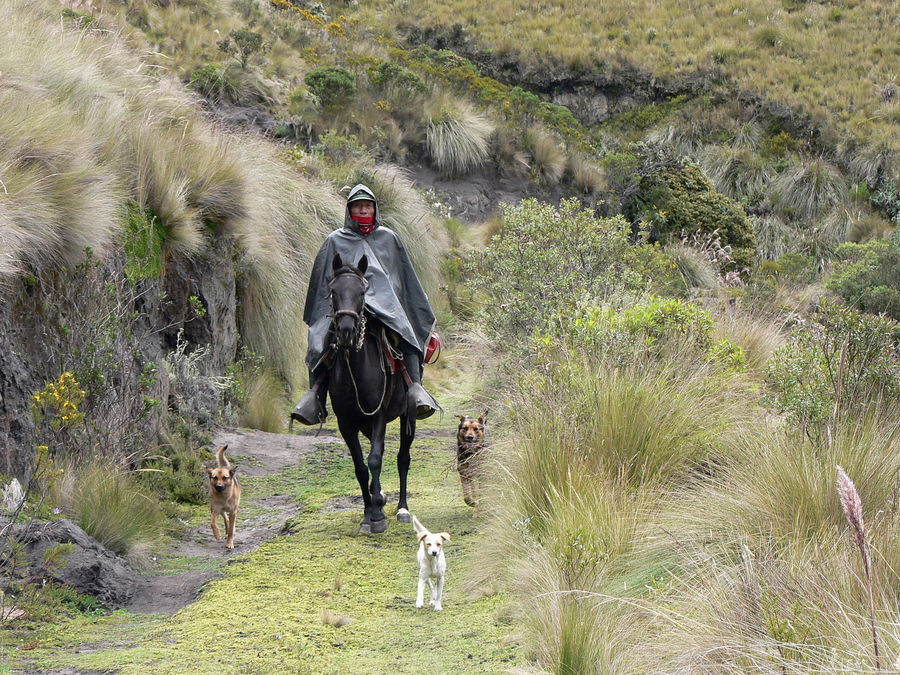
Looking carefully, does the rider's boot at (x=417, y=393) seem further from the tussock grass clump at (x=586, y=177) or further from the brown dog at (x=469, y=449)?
the tussock grass clump at (x=586, y=177)

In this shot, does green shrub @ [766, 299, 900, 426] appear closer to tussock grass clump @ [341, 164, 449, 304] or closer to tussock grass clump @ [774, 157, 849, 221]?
tussock grass clump @ [341, 164, 449, 304]

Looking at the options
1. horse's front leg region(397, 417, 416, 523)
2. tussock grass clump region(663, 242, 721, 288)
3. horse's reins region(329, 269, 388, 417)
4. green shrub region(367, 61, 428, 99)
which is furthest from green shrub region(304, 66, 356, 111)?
horse's reins region(329, 269, 388, 417)

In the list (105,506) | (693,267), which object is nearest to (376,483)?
(105,506)

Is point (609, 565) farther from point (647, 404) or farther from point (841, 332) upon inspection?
point (841, 332)

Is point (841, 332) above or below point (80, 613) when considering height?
above

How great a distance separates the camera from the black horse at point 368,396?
8.00 m

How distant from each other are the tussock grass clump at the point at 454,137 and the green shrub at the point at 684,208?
13.2ft

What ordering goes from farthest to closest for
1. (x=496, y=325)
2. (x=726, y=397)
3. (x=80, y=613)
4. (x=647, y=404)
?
(x=496, y=325) → (x=726, y=397) → (x=647, y=404) → (x=80, y=613)

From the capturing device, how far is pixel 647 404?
675 centimetres

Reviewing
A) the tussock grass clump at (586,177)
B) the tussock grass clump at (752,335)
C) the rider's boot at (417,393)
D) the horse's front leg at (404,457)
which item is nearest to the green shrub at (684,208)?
the tussock grass clump at (586,177)

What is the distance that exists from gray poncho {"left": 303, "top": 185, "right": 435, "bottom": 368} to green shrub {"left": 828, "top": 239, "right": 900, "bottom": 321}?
7343mm

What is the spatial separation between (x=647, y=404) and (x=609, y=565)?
5.92ft

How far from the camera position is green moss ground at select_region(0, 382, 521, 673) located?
482cm

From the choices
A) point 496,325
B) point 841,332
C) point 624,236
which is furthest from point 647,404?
point 624,236
